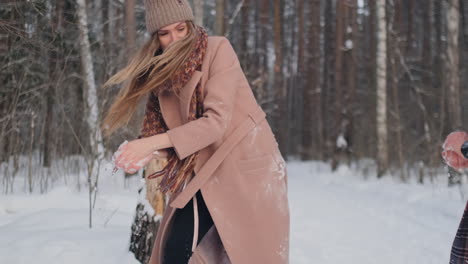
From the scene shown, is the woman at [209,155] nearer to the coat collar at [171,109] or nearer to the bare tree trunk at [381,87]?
the coat collar at [171,109]

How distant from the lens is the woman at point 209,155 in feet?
5.34

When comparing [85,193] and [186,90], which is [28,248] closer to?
[186,90]

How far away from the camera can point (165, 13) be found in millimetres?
1650

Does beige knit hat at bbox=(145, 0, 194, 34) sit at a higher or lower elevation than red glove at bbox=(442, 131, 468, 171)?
higher

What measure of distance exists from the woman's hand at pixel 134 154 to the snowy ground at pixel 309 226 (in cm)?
201

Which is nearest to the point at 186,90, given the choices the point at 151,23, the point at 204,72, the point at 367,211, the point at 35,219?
the point at 204,72

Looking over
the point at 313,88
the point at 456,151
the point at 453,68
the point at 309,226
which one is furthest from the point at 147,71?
the point at 313,88

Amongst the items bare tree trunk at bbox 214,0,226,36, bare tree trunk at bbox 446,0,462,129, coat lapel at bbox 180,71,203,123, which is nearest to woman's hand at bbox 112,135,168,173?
coat lapel at bbox 180,71,203,123

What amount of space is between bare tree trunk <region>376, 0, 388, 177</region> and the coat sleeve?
9654 millimetres

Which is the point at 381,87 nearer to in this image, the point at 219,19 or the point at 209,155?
the point at 219,19

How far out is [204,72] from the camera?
64.6 inches

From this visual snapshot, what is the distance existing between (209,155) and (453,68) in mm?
8169

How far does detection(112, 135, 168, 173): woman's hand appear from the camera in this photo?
1.48 metres

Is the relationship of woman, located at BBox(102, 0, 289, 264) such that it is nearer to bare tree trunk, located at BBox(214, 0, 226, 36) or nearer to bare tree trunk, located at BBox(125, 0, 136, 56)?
bare tree trunk, located at BBox(125, 0, 136, 56)
